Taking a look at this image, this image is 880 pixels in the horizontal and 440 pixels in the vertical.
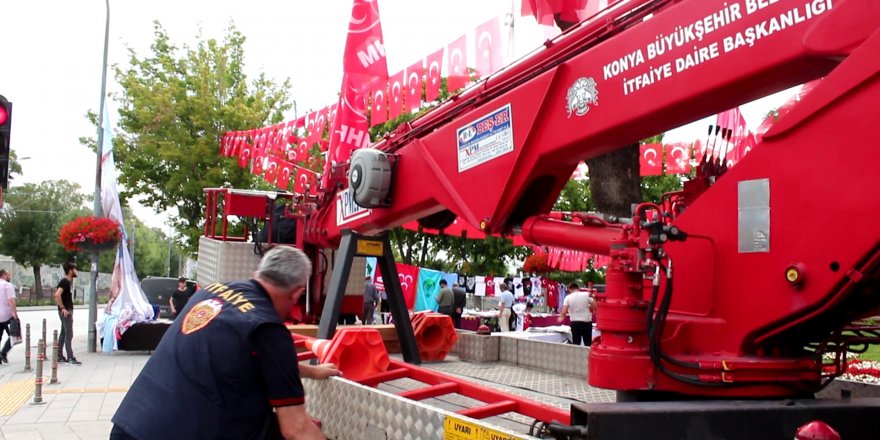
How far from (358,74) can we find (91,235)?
7054 millimetres

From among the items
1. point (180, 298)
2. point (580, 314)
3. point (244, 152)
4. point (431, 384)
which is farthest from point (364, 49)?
point (244, 152)

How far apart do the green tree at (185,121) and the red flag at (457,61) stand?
1364 centimetres

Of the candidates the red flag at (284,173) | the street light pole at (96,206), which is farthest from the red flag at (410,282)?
the street light pole at (96,206)

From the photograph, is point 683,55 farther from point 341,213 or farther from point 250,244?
point 250,244

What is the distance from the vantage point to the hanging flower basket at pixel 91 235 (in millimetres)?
15305

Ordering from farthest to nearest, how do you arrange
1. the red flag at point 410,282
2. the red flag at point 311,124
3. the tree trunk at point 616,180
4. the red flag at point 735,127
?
the red flag at point 410,282 → the red flag at point 311,124 → the red flag at point 735,127 → the tree trunk at point 616,180

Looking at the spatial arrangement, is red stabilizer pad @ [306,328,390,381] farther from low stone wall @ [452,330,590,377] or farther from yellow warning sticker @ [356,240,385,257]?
low stone wall @ [452,330,590,377]

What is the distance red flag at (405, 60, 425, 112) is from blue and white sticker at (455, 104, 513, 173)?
7.23 meters

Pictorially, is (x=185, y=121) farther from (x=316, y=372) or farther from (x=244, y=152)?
(x=316, y=372)

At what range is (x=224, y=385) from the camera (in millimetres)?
2988

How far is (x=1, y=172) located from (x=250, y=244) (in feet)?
9.91

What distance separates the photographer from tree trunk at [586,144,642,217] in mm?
10086

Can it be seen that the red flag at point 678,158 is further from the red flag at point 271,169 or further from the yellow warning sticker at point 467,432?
the yellow warning sticker at point 467,432

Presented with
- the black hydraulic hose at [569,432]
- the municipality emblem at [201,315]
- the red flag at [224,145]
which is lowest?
the black hydraulic hose at [569,432]
